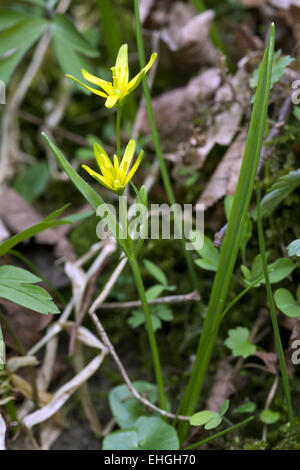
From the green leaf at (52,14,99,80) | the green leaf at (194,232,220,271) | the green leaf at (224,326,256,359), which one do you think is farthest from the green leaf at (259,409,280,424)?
the green leaf at (52,14,99,80)

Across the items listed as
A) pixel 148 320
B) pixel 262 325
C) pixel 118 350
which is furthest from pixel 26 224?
pixel 262 325

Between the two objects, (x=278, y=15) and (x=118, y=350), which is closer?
(x=118, y=350)

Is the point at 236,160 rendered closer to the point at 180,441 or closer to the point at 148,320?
the point at 148,320

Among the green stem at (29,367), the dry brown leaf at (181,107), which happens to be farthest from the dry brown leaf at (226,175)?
the green stem at (29,367)

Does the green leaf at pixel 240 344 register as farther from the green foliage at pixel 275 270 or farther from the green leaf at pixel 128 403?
the green leaf at pixel 128 403

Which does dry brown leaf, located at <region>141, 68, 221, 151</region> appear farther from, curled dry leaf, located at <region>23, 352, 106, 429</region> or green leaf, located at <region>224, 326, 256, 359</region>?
curled dry leaf, located at <region>23, 352, 106, 429</region>

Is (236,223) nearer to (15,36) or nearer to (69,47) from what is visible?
(69,47)
